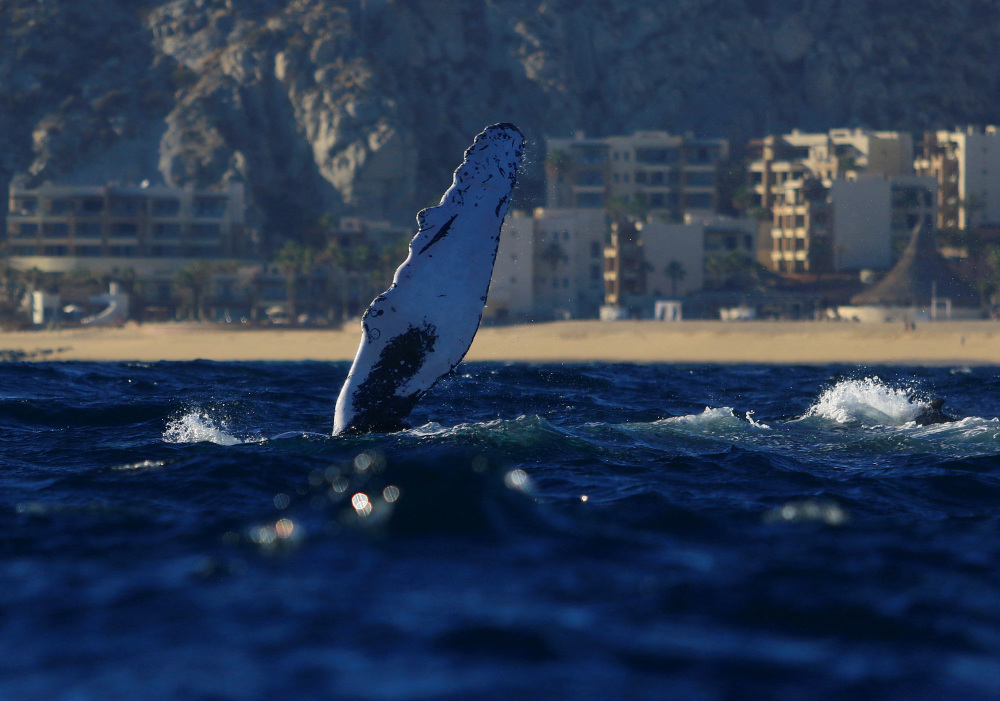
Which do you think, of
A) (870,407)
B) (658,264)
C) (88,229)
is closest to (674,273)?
(658,264)

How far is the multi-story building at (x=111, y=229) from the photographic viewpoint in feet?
397

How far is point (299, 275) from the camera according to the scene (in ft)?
381

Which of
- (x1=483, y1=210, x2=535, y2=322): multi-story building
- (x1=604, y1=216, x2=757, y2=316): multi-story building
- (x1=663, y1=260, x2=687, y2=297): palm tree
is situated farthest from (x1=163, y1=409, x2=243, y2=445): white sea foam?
(x1=663, y1=260, x2=687, y2=297): palm tree

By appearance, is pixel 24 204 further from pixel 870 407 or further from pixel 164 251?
pixel 870 407

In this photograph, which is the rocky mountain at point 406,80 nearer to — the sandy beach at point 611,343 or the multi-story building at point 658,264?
the multi-story building at point 658,264

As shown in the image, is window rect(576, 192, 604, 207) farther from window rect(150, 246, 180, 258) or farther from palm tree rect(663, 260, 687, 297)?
window rect(150, 246, 180, 258)

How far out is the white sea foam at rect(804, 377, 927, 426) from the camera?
62.2 feet

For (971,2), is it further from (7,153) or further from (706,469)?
(706,469)

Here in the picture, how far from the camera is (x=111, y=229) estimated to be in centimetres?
12269

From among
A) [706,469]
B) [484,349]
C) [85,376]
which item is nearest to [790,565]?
[706,469]

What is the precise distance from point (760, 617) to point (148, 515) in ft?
17.6

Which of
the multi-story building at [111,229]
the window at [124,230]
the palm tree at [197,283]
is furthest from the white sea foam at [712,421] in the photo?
the window at [124,230]

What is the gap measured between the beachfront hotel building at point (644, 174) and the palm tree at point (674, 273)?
21.2 metres

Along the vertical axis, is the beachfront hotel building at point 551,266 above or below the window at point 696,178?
below
